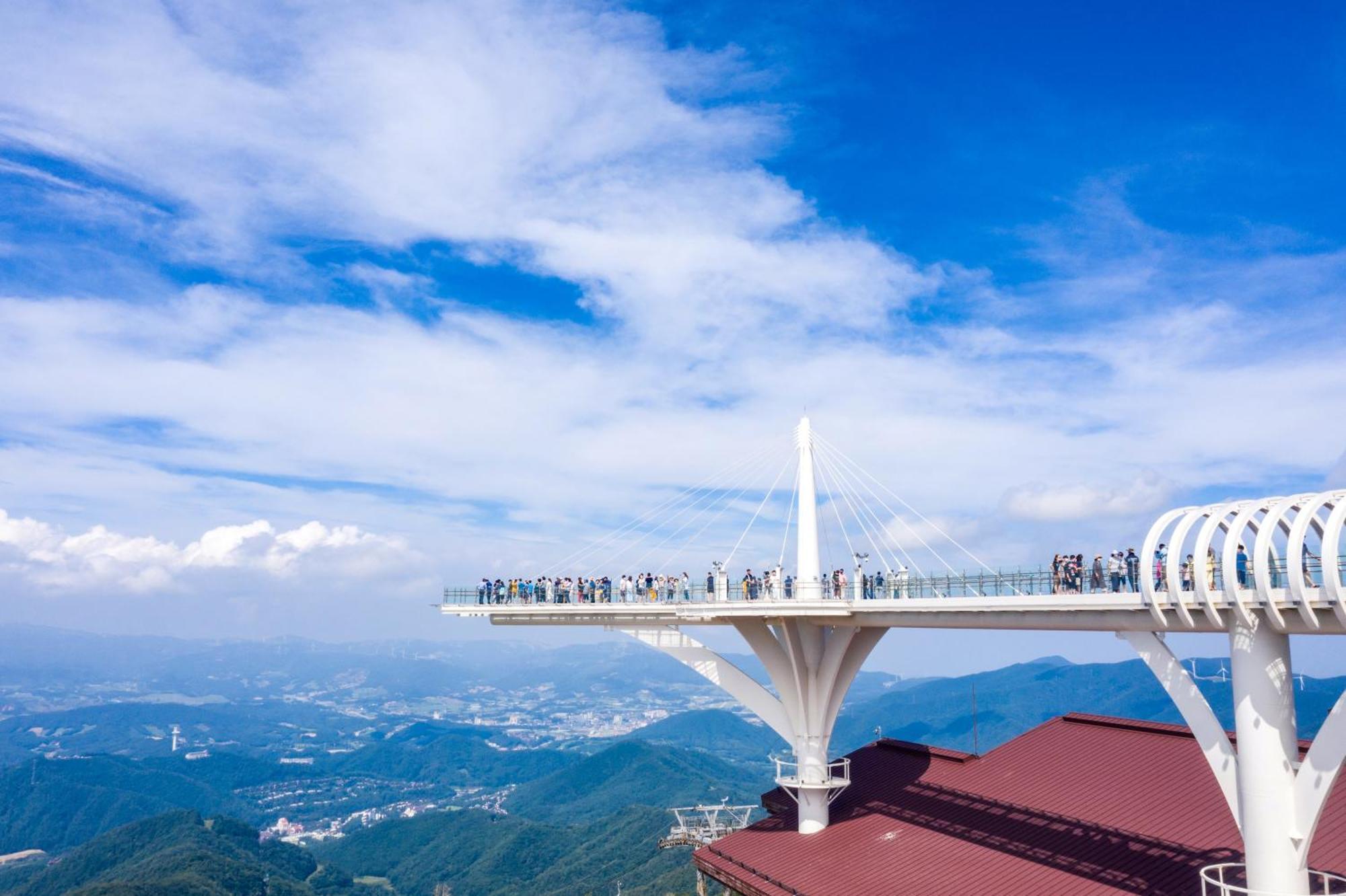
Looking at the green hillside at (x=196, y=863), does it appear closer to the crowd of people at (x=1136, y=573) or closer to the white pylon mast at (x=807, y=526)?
the white pylon mast at (x=807, y=526)

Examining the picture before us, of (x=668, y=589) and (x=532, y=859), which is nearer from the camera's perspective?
(x=668, y=589)

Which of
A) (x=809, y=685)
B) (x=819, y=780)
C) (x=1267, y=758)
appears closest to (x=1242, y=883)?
(x=1267, y=758)

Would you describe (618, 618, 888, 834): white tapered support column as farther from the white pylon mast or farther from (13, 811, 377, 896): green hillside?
(13, 811, 377, 896): green hillside

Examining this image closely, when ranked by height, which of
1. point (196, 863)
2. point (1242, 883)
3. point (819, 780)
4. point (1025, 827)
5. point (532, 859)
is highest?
point (819, 780)

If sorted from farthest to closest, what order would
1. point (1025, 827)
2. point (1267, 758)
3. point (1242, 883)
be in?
point (1025, 827)
point (1242, 883)
point (1267, 758)

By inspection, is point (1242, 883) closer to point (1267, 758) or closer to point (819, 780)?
point (1267, 758)

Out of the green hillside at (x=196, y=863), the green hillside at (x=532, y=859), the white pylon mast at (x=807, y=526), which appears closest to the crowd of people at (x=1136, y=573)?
the white pylon mast at (x=807, y=526)

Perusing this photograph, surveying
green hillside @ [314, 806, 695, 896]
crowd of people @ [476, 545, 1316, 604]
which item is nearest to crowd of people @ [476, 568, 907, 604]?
crowd of people @ [476, 545, 1316, 604]
